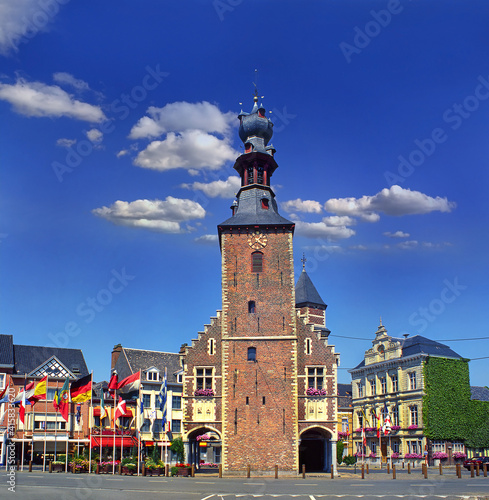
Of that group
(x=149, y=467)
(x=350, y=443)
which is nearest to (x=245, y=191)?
(x=149, y=467)

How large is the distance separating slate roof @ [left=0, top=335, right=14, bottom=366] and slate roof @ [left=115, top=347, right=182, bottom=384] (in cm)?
1190

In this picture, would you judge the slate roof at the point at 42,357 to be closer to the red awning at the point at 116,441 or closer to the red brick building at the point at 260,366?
the red awning at the point at 116,441

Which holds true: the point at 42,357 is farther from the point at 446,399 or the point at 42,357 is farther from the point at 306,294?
the point at 446,399

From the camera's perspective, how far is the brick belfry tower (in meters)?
42.2

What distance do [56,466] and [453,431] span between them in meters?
40.3

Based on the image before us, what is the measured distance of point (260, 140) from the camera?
5094 cm

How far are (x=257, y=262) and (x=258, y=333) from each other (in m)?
5.74

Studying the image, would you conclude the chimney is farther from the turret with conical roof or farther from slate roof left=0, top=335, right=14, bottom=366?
the turret with conical roof

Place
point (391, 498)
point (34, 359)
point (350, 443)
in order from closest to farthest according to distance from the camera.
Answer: point (391, 498)
point (34, 359)
point (350, 443)

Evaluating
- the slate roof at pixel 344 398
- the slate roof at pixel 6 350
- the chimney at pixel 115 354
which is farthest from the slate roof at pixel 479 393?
the slate roof at pixel 6 350

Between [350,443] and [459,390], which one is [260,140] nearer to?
[459,390]

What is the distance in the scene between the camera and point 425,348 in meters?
62.6

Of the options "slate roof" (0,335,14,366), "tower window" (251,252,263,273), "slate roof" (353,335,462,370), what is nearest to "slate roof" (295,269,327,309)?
"slate roof" (353,335,462,370)

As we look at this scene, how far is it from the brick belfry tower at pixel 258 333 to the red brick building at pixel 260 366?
2.9 inches
